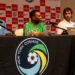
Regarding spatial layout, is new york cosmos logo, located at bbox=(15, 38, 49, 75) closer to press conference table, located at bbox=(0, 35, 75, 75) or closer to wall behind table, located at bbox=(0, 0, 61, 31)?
press conference table, located at bbox=(0, 35, 75, 75)

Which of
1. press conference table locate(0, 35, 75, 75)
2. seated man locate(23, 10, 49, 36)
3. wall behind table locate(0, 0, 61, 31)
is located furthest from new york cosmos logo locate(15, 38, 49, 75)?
wall behind table locate(0, 0, 61, 31)

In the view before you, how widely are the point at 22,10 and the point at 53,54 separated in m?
2.58

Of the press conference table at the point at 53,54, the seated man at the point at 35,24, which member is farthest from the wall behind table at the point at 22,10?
the press conference table at the point at 53,54

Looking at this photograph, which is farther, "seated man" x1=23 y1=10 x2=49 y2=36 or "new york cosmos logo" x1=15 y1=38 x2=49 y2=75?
"seated man" x1=23 y1=10 x2=49 y2=36

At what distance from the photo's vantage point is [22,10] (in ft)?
18.6

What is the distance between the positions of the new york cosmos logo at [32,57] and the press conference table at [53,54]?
0.04m

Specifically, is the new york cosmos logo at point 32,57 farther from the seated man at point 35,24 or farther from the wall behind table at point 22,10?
the wall behind table at point 22,10

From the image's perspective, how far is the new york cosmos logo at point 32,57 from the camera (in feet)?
10.1

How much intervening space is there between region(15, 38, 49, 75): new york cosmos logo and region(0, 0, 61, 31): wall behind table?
2423mm


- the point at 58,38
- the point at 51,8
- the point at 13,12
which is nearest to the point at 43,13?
the point at 51,8

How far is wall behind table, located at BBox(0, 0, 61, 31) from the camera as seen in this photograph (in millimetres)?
5516

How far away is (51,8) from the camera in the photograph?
19.5 feet

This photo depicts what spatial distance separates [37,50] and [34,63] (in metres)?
0.14

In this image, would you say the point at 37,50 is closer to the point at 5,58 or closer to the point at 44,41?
the point at 44,41
